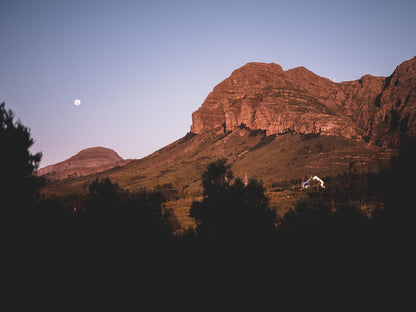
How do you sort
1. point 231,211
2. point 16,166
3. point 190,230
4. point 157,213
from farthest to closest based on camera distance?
point 190,230, point 157,213, point 231,211, point 16,166

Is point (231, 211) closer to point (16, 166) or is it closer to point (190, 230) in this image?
point (190, 230)

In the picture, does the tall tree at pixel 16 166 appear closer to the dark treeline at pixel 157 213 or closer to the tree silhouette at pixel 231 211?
the dark treeline at pixel 157 213

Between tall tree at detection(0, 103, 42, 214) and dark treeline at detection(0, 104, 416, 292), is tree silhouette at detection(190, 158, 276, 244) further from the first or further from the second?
tall tree at detection(0, 103, 42, 214)

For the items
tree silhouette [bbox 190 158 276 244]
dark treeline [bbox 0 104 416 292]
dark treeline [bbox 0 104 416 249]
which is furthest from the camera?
tree silhouette [bbox 190 158 276 244]

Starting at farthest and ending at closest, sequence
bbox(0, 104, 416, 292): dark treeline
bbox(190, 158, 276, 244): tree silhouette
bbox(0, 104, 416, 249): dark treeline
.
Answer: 1. bbox(190, 158, 276, 244): tree silhouette
2. bbox(0, 104, 416, 249): dark treeline
3. bbox(0, 104, 416, 292): dark treeline

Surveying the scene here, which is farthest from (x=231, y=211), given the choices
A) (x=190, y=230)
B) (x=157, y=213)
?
(x=190, y=230)

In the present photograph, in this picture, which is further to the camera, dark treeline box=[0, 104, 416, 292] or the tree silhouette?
the tree silhouette

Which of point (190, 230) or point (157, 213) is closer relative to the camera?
point (157, 213)

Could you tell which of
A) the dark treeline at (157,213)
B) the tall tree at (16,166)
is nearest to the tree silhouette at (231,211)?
the dark treeline at (157,213)

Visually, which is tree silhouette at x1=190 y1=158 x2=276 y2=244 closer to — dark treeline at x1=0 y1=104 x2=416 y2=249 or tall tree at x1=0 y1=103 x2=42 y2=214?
dark treeline at x1=0 y1=104 x2=416 y2=249

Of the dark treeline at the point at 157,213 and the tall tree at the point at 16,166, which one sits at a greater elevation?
the tall tree at the point at 16,166

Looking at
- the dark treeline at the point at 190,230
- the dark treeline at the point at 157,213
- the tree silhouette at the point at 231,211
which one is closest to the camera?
the dark treeline at the point at 190,230

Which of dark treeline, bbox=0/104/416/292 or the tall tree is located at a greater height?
the tall tree

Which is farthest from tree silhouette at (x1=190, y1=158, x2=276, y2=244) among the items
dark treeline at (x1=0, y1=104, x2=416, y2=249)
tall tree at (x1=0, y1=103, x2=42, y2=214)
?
tall tree at (x1=0, y1=103, x2=42, y2=214)
